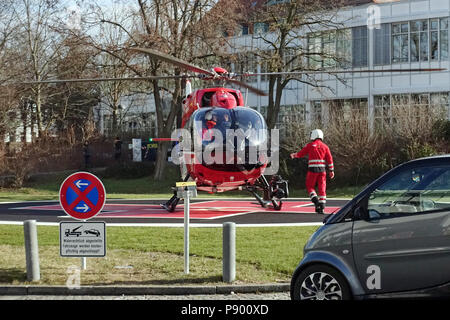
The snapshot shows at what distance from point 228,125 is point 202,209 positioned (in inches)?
181

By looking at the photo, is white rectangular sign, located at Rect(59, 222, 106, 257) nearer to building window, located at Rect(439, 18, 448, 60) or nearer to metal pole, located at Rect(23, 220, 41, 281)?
metal pole, located at Rect(23, 220, 41, 281)

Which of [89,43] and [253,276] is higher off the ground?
[89,43]

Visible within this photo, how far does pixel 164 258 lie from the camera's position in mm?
11312

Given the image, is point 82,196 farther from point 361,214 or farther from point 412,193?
point 412,193

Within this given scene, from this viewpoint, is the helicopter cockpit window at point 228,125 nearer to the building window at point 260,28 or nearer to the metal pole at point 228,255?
the metal pole at point 228,255

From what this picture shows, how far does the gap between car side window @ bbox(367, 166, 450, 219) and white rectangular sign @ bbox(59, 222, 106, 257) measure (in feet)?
14.6

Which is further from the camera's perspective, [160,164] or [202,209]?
[160,164]

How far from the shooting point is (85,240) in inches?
380

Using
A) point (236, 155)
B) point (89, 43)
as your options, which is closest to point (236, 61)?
point (89, 43)

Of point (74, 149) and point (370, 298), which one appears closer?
point (370, 298)

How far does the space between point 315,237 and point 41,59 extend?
4235 centimetres

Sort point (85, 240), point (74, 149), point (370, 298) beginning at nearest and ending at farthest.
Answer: point (370, 298), point (85, 240), point (74, 149)

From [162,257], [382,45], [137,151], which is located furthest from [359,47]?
[162,257]
